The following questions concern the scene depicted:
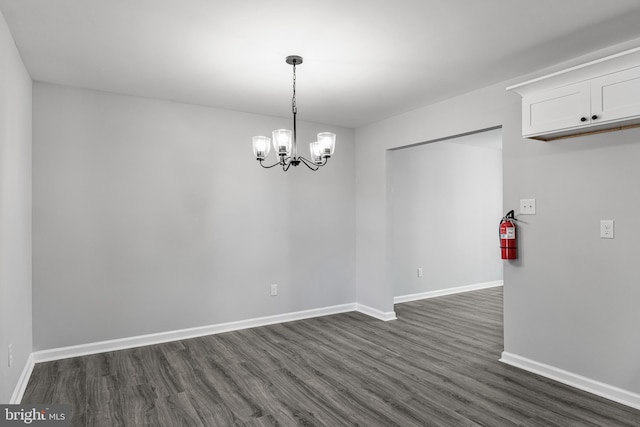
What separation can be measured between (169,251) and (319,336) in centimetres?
185

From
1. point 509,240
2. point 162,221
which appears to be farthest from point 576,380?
point 162,221

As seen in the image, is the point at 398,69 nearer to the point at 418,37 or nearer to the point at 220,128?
the point at 418,37

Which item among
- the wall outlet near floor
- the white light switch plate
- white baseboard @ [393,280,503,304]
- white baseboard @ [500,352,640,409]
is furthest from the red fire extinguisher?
white baseboard @ [393,280,503,304]

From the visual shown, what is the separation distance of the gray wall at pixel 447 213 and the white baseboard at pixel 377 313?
0.78m

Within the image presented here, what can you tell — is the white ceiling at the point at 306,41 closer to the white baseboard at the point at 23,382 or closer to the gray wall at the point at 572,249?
the gray wall at the point at 572,249

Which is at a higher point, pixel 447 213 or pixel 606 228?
pixel 447 213

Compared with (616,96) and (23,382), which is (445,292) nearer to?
(616,96)

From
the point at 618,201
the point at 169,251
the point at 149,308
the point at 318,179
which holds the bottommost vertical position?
the point at 149,308

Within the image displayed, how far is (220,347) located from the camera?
387cm

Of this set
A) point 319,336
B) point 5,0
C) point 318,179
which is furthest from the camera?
point 318,179

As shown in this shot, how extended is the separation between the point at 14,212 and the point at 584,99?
407 centimetres

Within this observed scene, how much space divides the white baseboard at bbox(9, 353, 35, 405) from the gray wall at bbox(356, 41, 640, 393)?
3846mm

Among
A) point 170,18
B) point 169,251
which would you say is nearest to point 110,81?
point 170,18

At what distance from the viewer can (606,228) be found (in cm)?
281
